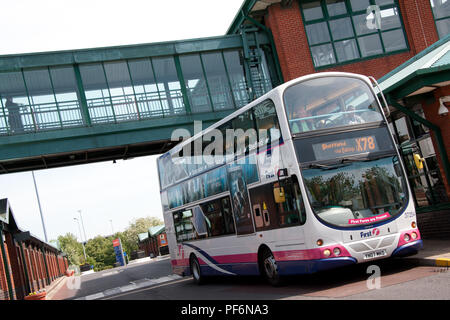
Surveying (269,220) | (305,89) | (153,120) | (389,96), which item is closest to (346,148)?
(305,89)

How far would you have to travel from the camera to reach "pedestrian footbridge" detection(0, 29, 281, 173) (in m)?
18.9

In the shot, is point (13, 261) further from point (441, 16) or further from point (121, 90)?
point (441, 16)

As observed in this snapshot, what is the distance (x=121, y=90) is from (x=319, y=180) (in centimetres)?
1215

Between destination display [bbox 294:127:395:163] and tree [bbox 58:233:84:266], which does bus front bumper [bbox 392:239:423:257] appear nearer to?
destination display [bbox 294:127:395:163]

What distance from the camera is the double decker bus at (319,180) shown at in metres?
9.70

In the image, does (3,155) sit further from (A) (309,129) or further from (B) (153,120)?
(A) (309,129)

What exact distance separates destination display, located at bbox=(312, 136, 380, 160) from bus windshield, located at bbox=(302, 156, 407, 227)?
0.19 m

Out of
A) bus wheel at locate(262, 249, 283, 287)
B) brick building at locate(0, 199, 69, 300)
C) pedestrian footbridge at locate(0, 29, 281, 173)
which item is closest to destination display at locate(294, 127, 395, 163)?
bus wheel at locate(262, 249, 283, 287)

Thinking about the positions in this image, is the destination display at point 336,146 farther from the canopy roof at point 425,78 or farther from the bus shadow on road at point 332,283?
the bus shadow on road at point 332,283

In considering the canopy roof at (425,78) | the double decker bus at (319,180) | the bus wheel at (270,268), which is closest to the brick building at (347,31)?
the canopy roof at (425,78)

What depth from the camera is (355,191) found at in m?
9.87

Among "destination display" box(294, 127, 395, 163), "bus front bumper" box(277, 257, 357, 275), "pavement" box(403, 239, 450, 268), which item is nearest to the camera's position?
"pavement" box(403, 239, 450, 268)

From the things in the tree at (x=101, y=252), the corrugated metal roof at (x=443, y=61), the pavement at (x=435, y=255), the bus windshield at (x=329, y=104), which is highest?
the corrugated metal roof at (x=443, y=61)

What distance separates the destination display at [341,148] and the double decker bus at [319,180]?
0.02m
